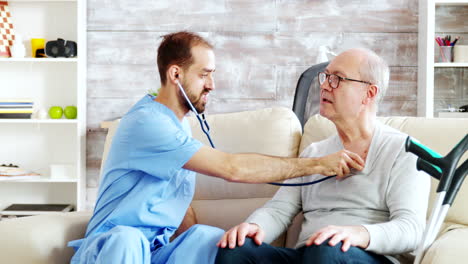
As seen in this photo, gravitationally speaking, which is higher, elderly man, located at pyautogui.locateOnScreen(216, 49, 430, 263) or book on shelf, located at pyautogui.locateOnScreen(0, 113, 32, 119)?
book on shelf, located at pyautogui.locateOnScreen(0, 113, 32, 119)

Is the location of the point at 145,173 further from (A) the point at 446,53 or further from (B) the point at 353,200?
(A) the point at 446,53

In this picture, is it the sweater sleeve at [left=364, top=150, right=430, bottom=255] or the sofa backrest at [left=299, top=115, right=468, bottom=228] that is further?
the sofa backrest at [left=299, top=115, right=468, bottom=228]

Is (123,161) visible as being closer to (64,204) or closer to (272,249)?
(272,249)

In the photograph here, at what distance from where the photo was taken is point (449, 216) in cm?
188

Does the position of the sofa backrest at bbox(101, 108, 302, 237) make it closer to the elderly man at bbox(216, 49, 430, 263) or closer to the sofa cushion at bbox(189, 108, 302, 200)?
the sofa cushion at bbox(189, 108, 302, 200)

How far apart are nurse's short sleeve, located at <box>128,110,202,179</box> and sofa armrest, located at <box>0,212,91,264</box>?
1.00 ft

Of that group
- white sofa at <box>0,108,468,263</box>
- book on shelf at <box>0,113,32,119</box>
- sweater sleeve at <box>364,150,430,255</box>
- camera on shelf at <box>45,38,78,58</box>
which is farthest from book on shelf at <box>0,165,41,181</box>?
sweater sleeve at <box>364,150,430,255</box>

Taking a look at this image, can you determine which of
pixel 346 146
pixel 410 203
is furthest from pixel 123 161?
pixel 410 203

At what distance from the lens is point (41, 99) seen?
13.6 ft

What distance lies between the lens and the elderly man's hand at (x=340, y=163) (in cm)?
174

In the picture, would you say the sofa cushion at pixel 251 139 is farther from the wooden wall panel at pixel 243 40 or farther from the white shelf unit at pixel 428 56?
the white shelf unit at pixel 428 56

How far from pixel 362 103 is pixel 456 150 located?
1.73ft

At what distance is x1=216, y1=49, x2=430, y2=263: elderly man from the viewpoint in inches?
60.7

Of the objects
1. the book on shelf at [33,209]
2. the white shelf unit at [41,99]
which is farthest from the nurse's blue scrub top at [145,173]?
the white shelf unit at [41,99]
